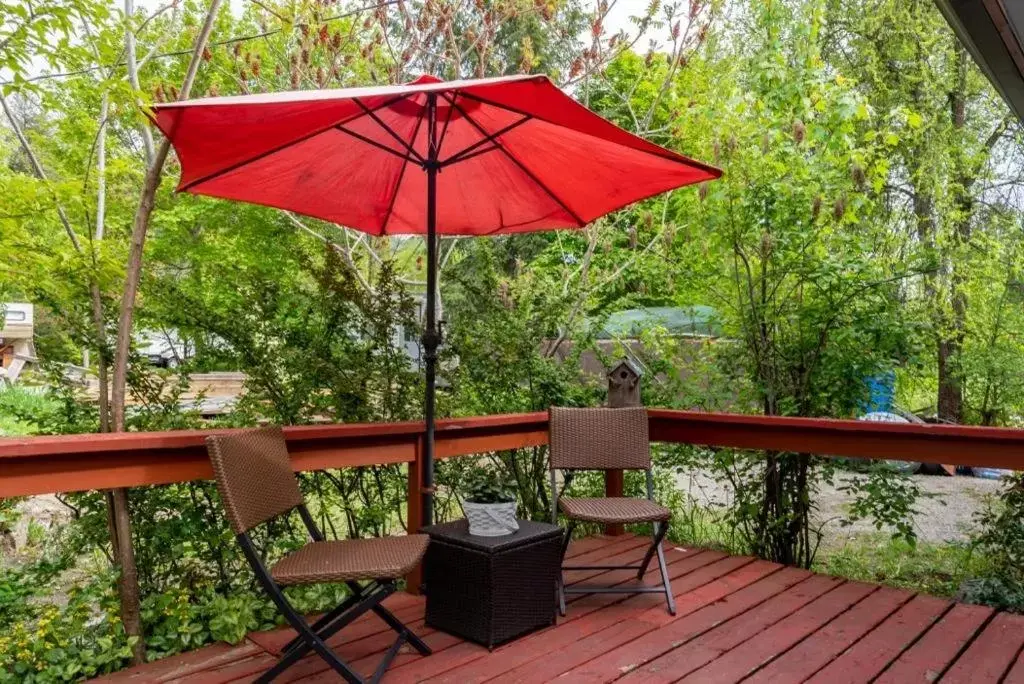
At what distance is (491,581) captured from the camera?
2885 millimetres

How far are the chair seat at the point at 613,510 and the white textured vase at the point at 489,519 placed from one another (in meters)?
0.42

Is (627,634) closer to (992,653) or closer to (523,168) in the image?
(992,653)

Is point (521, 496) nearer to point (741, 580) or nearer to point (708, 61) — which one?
point (741, 580)

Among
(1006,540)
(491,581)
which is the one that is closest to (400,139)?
(491,581)

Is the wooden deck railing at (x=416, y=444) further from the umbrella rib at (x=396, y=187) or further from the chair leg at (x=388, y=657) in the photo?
the umbrella rib at (x=396, y=187)

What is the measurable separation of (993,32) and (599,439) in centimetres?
237

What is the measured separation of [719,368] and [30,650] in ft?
12.2

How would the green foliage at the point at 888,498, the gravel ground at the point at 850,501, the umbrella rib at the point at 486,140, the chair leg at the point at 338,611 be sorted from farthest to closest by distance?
the gravel ground at the point at 850,501 → the green foliage at the point at 888,498 → the umbrella rib at the point at 486,140 → the chair leg at the point at 338,611

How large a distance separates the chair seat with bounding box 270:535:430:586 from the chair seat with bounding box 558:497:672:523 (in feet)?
2.60

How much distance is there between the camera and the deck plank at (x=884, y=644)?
2695 mm

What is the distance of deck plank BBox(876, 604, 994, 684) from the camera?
2709 mm

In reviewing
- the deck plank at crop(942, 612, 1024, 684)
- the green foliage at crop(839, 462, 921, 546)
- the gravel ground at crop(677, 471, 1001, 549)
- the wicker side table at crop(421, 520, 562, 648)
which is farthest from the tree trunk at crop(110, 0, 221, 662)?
the green foliage at crop(839, 462, 921, 546)

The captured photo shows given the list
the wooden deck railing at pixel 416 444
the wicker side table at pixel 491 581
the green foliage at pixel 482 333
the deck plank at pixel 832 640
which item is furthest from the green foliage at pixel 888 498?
Result: the wicker side table at pixel 491 581

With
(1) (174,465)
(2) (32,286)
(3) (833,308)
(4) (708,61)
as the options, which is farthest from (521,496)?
(4) (708,61)
